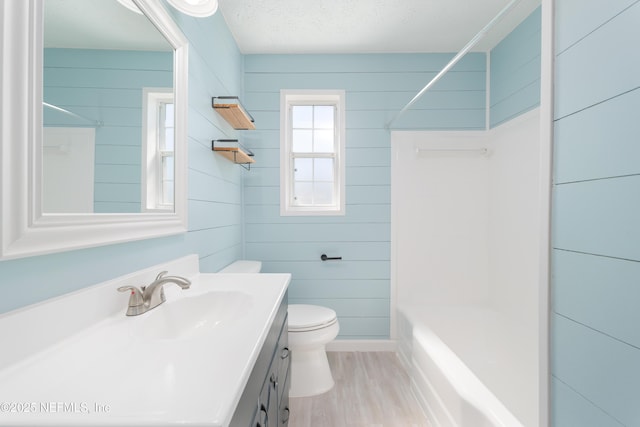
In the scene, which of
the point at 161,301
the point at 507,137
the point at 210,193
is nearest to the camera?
the point at 161,301

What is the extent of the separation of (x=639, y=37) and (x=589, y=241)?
0.48 meters

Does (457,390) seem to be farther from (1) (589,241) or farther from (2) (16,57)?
(2) (16,57)

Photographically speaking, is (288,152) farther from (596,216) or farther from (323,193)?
(596,216)

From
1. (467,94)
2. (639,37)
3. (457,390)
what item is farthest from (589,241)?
(467,94)

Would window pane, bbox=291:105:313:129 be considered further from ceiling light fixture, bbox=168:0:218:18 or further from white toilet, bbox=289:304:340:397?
white toilet, bbox=289:304:340:397

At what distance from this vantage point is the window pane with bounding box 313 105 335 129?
262 cm

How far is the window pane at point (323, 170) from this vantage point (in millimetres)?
2605

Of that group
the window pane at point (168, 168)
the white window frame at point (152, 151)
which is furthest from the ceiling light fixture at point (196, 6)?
the window pane at point (168, 168)

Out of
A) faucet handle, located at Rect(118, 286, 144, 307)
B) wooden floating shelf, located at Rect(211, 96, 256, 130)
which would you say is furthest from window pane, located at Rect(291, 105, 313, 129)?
faucet handle, located at Rect(118, 286, 144, 307)

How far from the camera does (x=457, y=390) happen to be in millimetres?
1369

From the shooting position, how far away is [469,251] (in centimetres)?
250

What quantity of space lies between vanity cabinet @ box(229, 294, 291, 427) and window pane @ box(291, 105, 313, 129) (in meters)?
1.86

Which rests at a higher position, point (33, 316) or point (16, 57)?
point (16, 57)

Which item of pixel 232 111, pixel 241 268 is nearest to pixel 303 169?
pixel 232 111
